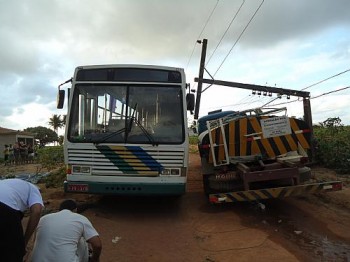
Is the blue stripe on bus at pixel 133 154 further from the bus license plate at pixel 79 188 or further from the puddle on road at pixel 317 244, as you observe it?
the puddle on road at pixel 317 244

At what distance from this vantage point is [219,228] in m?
7.82

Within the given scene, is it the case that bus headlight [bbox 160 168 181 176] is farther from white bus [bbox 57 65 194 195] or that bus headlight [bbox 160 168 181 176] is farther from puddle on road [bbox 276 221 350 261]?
puddle on road [bbox 276 221 350 261]

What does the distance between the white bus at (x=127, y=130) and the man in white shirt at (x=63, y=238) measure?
14.1 ft

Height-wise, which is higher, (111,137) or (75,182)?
(111,137)

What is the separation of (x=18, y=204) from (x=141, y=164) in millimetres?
4607

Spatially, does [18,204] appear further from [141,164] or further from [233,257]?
[141,164]

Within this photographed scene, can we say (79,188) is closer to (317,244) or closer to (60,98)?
(60,98)

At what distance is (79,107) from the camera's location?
28.4ft

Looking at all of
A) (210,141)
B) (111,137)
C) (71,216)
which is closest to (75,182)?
(111,137)

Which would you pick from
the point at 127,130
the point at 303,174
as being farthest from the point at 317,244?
the point at 127,130

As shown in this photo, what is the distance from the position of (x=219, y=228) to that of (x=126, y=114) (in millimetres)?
2916

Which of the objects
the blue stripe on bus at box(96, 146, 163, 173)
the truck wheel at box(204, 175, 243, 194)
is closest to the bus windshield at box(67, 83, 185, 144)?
the blue stripe on bus at box(96, 146, 163, 173)

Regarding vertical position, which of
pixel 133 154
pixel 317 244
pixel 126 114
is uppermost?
pixel 126 114

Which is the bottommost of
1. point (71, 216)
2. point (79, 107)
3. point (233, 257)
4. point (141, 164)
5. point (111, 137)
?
point (233, 257)
